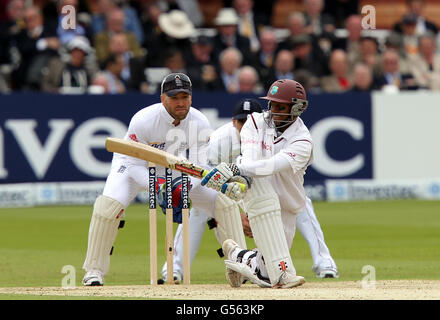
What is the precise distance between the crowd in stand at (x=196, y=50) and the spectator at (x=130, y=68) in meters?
0.02

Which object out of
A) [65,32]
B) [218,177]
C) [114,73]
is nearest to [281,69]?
[114,73]

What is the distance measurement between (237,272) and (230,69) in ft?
31.2

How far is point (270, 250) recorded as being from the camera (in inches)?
357

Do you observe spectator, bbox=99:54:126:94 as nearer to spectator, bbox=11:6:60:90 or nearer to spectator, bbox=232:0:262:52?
spectator, bbox=11:6:60:90

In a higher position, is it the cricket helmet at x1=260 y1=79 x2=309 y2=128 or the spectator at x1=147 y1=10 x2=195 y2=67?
the spectator at x1=147 y1=10 x2=195 y2=67

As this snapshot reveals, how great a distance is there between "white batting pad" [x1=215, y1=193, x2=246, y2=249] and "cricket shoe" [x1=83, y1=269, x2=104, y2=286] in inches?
44.2

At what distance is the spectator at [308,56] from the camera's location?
19.1 metres

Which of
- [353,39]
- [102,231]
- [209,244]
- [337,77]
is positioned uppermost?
[353,39]

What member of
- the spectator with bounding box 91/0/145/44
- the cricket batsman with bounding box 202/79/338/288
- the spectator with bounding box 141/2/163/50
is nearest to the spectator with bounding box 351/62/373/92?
the spectator with bounding box 141/2/163/50

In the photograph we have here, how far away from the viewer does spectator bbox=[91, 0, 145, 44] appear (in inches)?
750

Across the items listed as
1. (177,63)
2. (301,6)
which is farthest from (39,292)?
(301,6)

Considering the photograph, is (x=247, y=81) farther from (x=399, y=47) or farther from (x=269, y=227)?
(x=269, y=227)

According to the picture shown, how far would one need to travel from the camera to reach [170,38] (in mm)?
18750
